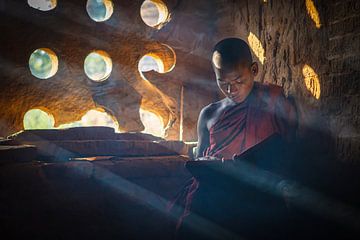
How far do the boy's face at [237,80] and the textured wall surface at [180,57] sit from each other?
1.01 metres

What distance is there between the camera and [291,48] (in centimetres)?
439

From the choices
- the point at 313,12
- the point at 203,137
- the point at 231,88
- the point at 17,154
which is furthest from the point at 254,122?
the point at 17,154

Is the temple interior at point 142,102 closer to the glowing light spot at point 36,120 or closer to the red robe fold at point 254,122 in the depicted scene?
the red robe fold at point 254,122

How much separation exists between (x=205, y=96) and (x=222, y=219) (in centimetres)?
423

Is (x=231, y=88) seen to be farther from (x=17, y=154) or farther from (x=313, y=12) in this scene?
(x=17, y=154)

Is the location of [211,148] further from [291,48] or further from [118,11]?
[118,11]

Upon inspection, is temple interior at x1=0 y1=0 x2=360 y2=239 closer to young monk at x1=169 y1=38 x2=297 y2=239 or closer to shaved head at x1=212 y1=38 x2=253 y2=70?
young monk at x1=169 y1=38 x2=297 y2=239

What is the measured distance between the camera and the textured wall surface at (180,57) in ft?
11.8

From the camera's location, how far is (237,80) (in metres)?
2.93

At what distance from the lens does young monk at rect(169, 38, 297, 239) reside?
9.45 feet

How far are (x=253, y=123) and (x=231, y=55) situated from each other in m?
0.51

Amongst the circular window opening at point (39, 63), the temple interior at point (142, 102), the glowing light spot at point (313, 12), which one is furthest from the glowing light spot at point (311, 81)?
the circular window opening at point (39, 63)

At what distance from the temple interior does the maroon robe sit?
325 millimetres

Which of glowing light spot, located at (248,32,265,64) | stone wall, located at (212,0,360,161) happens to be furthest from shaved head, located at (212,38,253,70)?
glowing light spot, located at (248,32,265,64)
